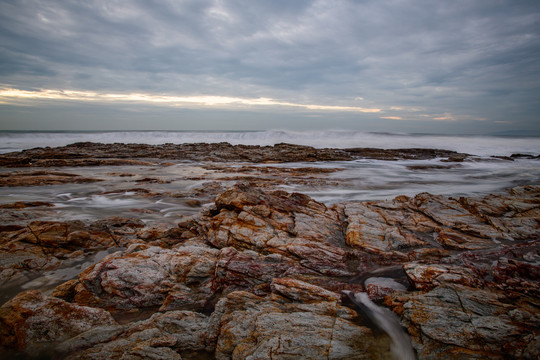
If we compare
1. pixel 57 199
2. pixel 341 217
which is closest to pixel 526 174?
pixel 341 217

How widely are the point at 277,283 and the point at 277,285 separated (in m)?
0.04

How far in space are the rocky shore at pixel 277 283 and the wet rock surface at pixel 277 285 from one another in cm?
2

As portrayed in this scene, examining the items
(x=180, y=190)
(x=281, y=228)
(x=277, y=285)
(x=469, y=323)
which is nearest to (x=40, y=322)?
(x=277, y=285)

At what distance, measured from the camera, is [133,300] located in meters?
3.88

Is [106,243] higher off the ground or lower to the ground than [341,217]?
lower

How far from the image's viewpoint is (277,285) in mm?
3867

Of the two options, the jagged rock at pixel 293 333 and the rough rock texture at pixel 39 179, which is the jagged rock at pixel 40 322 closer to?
the jagged rock at pixel 293 333

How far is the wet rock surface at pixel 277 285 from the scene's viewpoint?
292cm

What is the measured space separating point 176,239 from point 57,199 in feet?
20.6

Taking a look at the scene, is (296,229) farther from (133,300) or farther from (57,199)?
(57,199)

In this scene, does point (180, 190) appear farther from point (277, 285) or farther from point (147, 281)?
point (277, 285)

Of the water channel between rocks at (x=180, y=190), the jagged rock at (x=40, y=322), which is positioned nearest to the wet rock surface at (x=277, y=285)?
the jagged rock at (x=40, y=322)

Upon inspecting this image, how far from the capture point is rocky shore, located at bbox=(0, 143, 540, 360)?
293 cm

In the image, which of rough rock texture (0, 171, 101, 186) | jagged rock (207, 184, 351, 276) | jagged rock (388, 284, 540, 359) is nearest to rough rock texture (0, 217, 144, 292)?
jagged rock (207, 184, 351, 276)
